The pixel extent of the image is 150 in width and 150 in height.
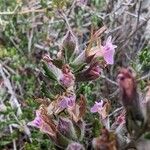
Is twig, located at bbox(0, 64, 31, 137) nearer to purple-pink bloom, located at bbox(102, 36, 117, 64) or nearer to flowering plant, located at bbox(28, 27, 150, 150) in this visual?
flowering plant, located at bbox(28, 27, 150, 150)

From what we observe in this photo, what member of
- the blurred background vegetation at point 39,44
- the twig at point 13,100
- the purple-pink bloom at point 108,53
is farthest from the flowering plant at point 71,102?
the twig at point 13,100

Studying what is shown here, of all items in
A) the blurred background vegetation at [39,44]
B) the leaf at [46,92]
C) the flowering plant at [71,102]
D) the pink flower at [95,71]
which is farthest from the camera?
the blurred background vegetation at [39,44]

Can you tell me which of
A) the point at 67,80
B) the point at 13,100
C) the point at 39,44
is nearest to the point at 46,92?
the point at 67,80

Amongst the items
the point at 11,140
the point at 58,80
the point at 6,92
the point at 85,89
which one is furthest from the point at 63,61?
the point at 6,92

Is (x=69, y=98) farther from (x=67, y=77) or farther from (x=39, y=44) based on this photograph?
(x=39, y=44)

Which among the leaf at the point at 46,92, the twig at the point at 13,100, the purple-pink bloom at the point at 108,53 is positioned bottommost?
the twig at the point at 13,100

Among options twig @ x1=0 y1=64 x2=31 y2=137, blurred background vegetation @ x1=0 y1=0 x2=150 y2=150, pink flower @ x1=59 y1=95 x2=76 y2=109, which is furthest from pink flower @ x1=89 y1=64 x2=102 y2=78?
twig @ x1=0 y1=64 x2=31 y2=137

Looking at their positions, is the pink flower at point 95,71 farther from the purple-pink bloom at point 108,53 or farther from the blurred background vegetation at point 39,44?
the blurred background vegetation at point 39,44

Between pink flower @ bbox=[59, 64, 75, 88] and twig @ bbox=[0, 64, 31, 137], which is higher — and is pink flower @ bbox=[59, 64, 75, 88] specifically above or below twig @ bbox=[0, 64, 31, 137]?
above

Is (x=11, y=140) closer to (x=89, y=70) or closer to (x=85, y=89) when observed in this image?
(x=85, y=89)
